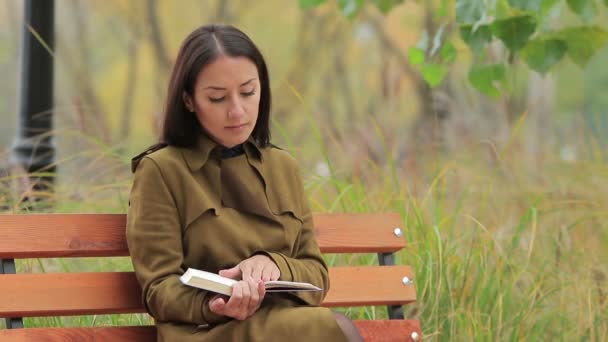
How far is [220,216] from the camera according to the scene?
10.5ft

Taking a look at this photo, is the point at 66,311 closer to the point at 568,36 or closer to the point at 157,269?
the point at 157,269

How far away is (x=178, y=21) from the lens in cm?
1742

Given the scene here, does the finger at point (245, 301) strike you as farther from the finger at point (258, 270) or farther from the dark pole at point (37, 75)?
the dark pole at point (37, 75)

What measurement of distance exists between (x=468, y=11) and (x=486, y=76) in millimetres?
294

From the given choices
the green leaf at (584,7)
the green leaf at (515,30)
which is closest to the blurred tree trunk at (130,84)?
the green leaf at (584,7)

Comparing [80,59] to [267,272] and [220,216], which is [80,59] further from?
[267,272]

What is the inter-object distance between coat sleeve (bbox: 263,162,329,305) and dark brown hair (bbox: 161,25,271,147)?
39 cm

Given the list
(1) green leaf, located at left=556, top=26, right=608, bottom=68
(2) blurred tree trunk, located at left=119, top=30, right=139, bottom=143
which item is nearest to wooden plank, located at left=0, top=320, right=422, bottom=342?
(1) green leaf, located at left=556, top=26, right=608, bottom=68

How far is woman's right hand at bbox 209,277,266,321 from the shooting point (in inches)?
116

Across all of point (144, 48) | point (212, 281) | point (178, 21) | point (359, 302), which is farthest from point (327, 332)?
point (144, 48)

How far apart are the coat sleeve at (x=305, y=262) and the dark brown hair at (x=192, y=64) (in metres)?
0.39

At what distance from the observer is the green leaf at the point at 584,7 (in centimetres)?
435

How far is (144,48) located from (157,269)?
687 inches

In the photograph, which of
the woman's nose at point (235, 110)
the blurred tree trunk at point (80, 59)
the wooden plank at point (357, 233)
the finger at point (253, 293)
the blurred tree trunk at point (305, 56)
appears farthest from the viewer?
the blurred tree trunk at point (305, 56)
